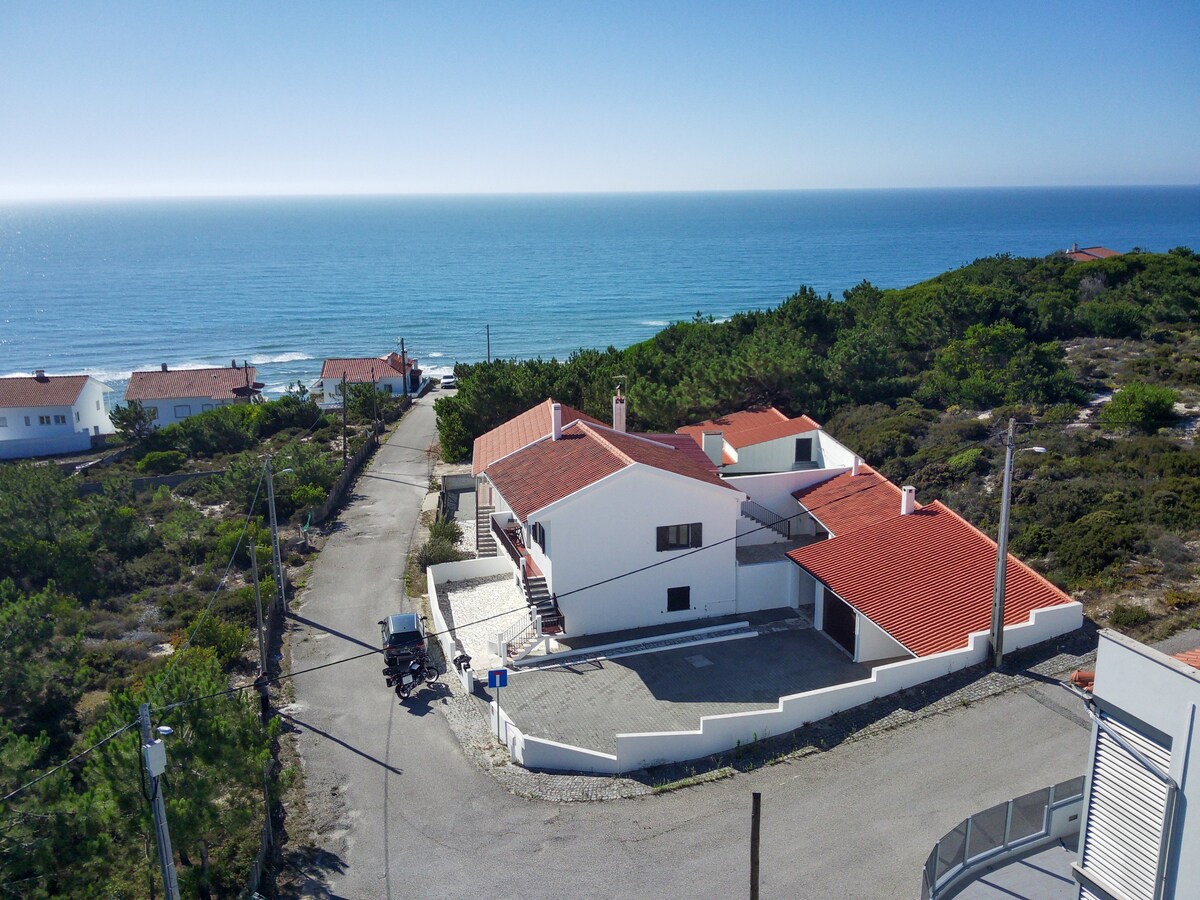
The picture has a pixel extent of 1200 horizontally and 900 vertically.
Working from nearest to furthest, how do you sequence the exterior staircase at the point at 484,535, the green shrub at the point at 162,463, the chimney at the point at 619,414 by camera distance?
the chimney at the point at 619,414 < the exterior staircase at the point at 484,535 < the green shrub at the point at 162,463

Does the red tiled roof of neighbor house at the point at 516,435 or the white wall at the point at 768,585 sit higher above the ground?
the red tiled roof of neighbor house at the point at 516,435

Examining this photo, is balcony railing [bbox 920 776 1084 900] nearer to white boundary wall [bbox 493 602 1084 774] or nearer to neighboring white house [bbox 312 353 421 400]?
white boundary wall [bbox 493 602 1084 774]

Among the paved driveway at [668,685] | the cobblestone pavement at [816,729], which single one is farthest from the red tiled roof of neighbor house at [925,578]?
the paved driveway at [668,685]

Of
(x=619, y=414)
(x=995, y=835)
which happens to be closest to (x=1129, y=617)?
(x=995, y=835)

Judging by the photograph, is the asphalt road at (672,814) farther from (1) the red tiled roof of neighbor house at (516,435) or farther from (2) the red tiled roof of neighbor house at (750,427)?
(2) the red tiled roof of neighbor house at (750,427)

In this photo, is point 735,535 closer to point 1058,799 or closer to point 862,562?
point 862,562

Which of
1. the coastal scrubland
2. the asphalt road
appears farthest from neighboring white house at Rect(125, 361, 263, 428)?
the asphalt road

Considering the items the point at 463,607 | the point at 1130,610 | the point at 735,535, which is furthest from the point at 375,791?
the point at 1130,610
